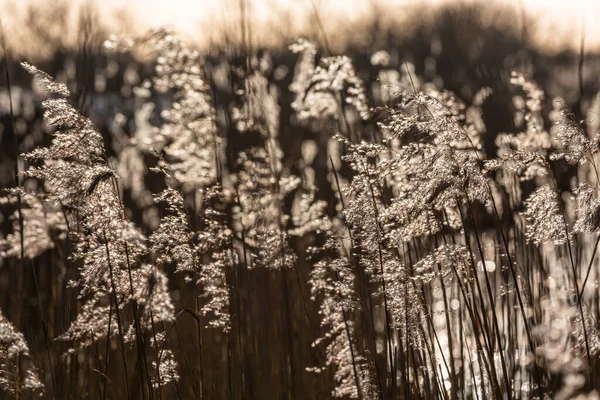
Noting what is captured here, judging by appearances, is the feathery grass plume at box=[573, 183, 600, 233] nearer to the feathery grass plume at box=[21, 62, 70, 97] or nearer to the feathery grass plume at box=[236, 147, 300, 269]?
the feathery grass plume at box=[236, 147, 300, 269]

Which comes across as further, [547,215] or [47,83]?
[547,215]

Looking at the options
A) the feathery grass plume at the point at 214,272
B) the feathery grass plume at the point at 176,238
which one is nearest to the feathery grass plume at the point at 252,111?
the feathery grass plume at the point at 214,272

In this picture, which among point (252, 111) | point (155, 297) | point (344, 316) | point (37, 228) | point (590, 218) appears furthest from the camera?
point (37, 228)

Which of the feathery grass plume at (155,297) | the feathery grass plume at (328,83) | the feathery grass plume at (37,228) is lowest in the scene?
the feathery grass plume at (155,297)

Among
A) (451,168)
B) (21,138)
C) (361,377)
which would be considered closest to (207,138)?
(361,377)

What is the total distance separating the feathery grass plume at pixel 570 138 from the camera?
2010mm

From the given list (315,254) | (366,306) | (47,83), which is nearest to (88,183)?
(47,83)

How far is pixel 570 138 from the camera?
205 centimetres

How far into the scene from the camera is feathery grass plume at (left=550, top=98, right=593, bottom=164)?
2010 mm

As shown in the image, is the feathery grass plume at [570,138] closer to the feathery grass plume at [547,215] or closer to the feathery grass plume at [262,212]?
the feathery grass plume at [547,215]

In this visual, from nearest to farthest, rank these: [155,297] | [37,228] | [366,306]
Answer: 1. [155,297]
2. [366,306]
3. [37,228]

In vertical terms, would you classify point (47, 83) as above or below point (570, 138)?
above

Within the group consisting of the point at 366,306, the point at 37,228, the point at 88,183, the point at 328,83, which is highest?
the point at 328,83

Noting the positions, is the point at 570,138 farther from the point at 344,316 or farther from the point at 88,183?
the point at 88,183
